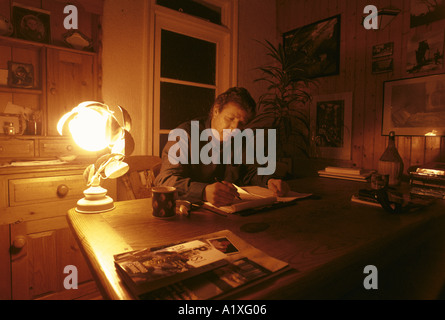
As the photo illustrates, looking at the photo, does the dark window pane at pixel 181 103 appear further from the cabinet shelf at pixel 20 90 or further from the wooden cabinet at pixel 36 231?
the wooden cabinet at pixel 36 231

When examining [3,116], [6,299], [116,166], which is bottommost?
[6,299]

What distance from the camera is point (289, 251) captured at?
2.37ft

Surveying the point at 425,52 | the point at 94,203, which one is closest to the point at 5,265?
the point at 94,203

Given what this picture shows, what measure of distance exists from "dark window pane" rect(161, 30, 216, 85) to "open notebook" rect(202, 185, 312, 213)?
1.86 metres

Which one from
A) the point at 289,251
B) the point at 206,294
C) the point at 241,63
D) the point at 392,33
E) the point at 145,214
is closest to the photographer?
the point at 206,294

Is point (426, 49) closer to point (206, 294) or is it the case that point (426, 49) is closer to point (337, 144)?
point (337, 144)

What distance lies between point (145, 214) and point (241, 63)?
2582 millimetres

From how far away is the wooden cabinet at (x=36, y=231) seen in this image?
1.59 meters

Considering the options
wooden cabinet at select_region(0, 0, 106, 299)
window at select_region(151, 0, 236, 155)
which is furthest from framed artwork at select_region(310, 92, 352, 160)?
wooden cabinet at select_region(0, 0, 106, 299)

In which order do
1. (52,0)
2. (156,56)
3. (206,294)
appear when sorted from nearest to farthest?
(206,294) → (52,0) → (156,56)

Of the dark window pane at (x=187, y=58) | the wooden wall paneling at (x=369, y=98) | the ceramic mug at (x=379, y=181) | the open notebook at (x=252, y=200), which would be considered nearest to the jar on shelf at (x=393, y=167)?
the ceramic mug at (x=379, y=181)

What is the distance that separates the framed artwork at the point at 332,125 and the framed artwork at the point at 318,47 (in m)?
0.29

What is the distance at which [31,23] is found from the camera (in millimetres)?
1903

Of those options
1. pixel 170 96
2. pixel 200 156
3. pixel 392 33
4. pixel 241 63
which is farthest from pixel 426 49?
pixel 170 96
